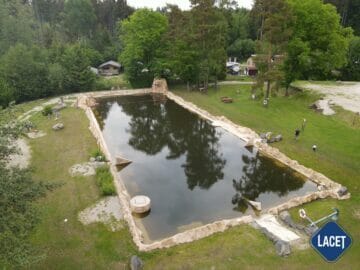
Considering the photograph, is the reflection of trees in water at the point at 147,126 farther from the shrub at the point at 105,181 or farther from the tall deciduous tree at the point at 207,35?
the tall deciduous tree at the point at 207,35

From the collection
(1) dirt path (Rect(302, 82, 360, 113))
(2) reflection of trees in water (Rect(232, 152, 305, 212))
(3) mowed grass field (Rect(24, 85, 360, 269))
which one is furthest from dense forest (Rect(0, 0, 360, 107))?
(2) reflection of trees in water (Rect(232, 152, 305, 212))

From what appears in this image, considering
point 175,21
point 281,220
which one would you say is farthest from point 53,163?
point 175,21

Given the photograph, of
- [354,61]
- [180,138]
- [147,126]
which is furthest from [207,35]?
[354,61]

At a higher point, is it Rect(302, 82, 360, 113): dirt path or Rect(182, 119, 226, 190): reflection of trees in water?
Rect(302, 82, 360, 113): dirt path

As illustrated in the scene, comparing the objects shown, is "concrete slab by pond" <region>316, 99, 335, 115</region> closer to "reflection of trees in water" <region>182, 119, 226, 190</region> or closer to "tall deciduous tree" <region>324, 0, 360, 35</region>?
"reflection of trees in water" <region>182, 119, 226, 190</region>

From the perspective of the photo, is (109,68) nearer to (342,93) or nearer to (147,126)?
(147,126)

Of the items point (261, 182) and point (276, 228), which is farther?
point (261, 182)

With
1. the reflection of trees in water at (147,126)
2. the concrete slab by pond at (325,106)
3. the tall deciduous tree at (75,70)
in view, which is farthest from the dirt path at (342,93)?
the tall deciduous tree at (75,70)
